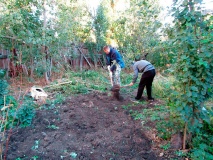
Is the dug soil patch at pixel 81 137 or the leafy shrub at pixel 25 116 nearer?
the dug soil patch at pixel 81 137

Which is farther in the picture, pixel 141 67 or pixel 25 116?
pixel 141 67

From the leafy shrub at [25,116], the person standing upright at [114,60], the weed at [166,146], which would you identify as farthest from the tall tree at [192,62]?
the person standing upright at [114,60]

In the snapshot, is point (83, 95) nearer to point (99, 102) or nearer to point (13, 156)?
point (99, 102)

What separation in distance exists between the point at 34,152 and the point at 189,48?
8.71 feet

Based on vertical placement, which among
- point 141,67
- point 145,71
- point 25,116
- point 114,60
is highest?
point 114,60

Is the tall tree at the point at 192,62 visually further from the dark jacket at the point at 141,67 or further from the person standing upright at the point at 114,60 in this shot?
the person standing upright at the point at 114,60

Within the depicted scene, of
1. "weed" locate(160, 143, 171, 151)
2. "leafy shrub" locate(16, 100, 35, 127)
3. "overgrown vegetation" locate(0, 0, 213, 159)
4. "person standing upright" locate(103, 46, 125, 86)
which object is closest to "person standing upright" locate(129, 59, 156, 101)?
"overgrown vegetation" locate(0, 0, 213, 159)

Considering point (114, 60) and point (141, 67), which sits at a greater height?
point (114, 60)

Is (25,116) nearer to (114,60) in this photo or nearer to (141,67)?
(141,67)

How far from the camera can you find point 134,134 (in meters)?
3.14

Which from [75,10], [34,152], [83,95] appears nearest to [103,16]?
[75,10]

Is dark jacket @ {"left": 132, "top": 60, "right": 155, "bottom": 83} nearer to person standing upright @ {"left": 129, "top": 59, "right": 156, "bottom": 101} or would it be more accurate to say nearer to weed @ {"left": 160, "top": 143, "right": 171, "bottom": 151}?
person standing upright @ {"left": 129, "top": 59, "right": 156, "bottom": 101}

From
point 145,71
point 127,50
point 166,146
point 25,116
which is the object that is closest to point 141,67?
point 145,71

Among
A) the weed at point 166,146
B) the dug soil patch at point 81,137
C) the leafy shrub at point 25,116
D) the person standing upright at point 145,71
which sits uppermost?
the person standing upright at point 145,71
